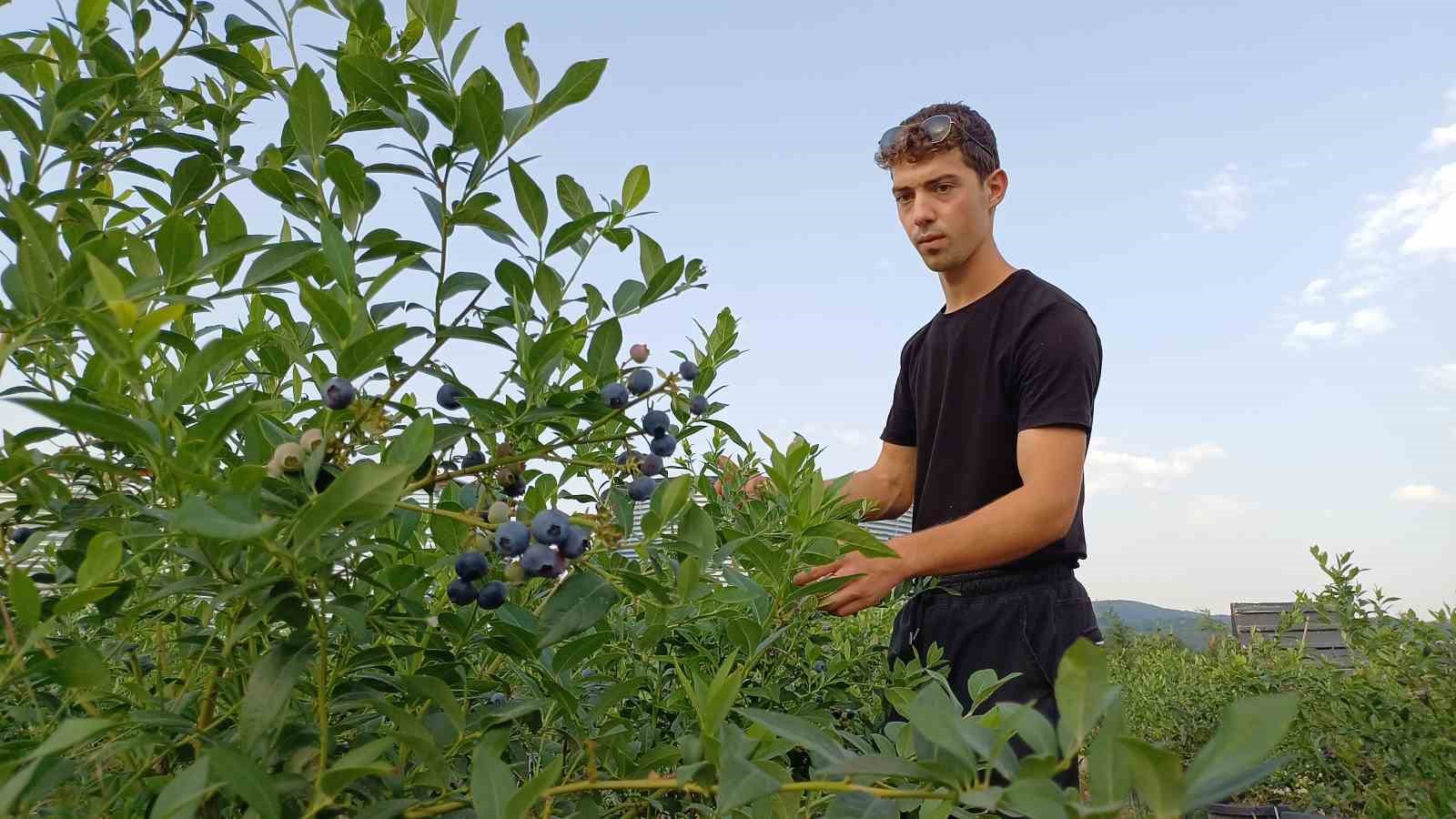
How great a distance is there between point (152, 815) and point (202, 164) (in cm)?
85

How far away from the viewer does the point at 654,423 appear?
1177 millimetres

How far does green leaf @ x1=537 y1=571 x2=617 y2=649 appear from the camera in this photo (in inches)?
38.9

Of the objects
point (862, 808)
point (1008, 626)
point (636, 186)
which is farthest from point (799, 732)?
point (1008, 626)

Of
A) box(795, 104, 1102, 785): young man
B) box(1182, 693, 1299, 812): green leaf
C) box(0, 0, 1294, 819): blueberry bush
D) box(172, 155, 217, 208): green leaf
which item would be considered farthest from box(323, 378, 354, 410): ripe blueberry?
box(795, 104, 1102, 785): young man

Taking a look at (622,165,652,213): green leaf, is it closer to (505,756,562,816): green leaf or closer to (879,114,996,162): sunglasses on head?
(505,756,562,816): green leaf

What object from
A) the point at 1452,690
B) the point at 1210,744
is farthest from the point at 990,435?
the point at 1210,744

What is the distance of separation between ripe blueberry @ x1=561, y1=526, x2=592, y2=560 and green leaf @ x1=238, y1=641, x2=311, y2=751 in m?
0.23

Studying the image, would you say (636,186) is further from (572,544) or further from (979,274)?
(979,274)

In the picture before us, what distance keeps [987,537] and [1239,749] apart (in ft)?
5.77

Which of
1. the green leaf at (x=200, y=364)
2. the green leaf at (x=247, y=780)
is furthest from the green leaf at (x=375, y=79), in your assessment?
the green leaf at (x=247, y=780)

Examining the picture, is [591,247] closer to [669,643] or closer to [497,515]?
[497,515]

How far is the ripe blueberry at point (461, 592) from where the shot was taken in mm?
1025

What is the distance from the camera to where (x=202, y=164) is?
4.33ft

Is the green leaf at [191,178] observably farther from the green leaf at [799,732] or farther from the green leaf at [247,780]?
the green leaf at [799,732]
